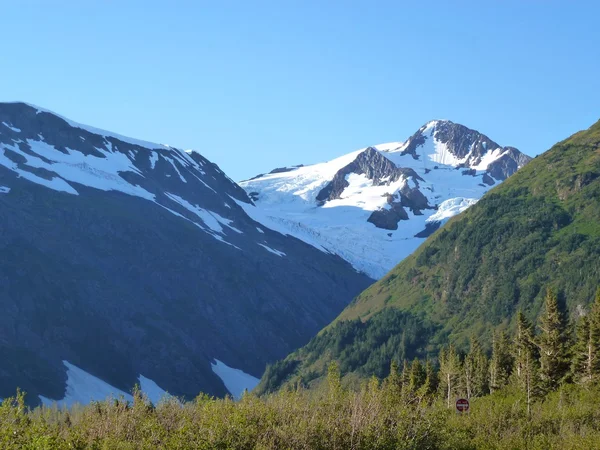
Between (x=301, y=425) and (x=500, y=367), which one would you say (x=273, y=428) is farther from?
(x=500, y=367)

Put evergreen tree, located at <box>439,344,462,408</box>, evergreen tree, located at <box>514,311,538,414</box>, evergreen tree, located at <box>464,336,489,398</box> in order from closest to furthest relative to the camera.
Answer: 1. evergreen tree, located at <box>514,311,538,414</box>
2. evergreen tree, located at <box>439,344,462,408</box>
3. evergreen tree, located at <box>464,336,489,398</box>

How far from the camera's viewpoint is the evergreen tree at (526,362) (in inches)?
3268

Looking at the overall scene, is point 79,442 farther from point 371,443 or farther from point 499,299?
point 499,299

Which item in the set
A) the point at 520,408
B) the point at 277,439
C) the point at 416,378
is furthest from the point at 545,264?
the point at 277,439

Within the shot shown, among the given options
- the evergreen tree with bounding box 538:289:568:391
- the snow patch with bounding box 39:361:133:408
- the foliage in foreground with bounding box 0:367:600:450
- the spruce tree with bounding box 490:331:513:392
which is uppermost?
the evergreen tree with bounding box 538:289:568:391

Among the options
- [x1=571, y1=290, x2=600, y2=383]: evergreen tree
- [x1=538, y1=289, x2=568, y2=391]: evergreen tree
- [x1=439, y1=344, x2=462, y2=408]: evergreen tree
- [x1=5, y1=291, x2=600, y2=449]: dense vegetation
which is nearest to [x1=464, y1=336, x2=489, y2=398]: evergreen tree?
[x1=439, y1=344, x2=462, y2=408]: evergreen tree

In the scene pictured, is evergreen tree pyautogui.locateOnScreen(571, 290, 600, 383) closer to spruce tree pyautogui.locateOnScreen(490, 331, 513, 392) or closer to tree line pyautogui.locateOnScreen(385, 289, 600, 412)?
tree line pyautogui.locateOnScreen(385, 289, 600, 412)

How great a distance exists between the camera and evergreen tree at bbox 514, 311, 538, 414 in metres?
83.0

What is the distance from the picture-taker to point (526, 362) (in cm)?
8681

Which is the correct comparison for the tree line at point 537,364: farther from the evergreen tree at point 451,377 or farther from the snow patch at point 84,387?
the snow patch at point 84,387

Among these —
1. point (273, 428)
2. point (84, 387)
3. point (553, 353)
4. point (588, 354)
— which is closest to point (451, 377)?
point (553, 353)

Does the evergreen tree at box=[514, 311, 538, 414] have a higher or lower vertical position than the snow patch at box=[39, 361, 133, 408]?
higher

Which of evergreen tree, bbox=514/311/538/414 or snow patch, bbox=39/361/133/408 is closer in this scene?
evergreen tree, bbox=514/311/538/414

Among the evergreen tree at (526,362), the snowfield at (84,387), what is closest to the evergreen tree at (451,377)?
the evergreen tree at (526,362)
